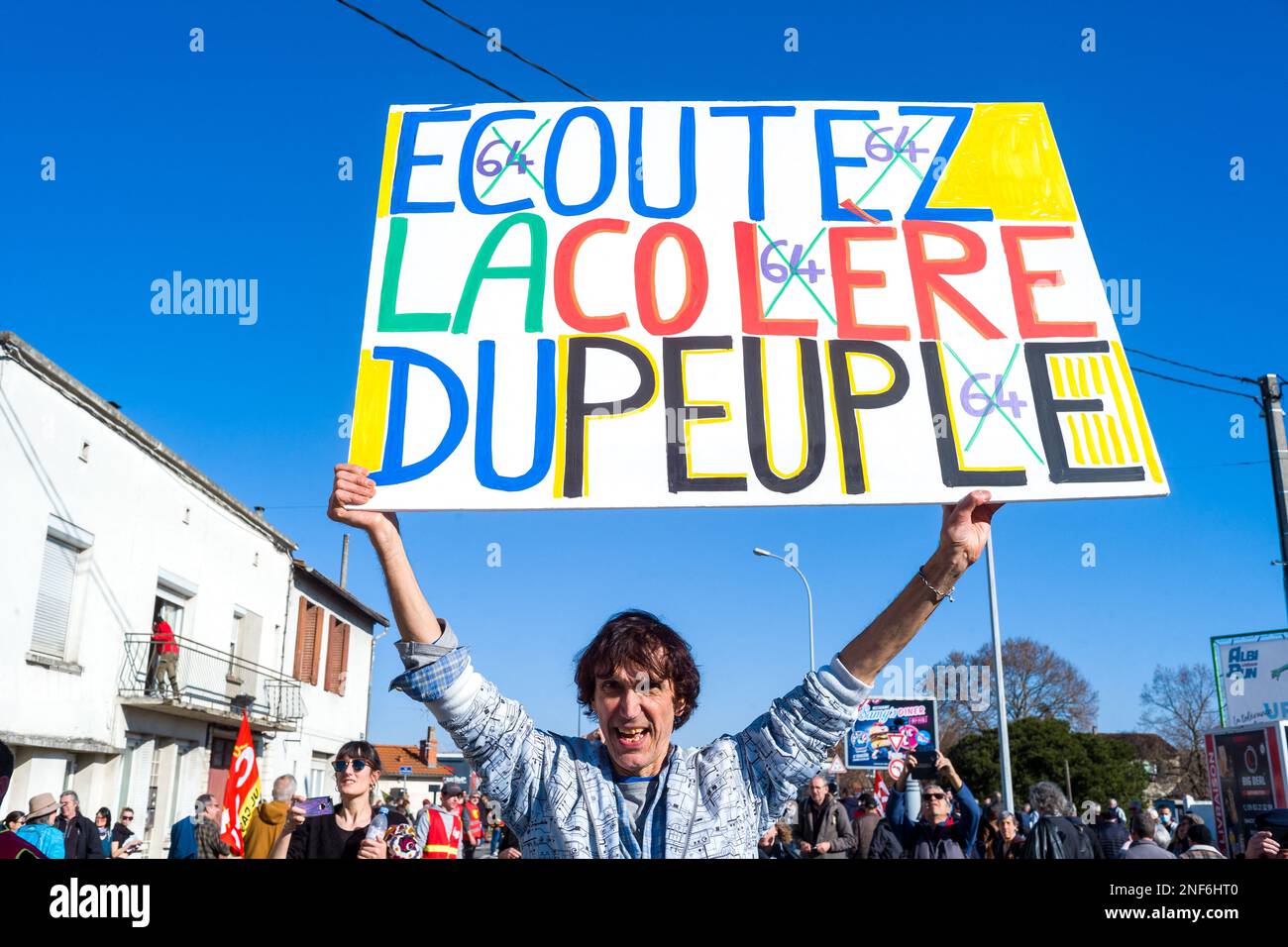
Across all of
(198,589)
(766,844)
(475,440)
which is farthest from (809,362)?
(198,589)

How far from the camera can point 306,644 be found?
2836 cm

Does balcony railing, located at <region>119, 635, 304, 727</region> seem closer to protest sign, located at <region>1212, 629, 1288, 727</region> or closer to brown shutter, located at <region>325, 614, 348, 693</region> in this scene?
brown shutter, located at <region>325, 614, 348, 693</region>

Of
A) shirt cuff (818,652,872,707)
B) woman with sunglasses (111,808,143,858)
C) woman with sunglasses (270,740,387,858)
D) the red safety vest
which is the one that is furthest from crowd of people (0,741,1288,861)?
the red safety vest

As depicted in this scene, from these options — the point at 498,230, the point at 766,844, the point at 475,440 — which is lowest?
the point at 766,844

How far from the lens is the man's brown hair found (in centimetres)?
214

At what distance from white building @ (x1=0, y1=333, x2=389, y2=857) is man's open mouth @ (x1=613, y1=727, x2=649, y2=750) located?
1391 centimetres

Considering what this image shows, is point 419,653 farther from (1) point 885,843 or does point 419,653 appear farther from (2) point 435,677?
(1) point 885,843

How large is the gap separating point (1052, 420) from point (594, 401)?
4.00 ft

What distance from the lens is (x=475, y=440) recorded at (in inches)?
99.3

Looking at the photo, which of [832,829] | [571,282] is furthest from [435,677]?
[832,829]

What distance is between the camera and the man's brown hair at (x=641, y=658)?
7.02 ft

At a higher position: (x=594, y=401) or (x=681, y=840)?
(x=594, y=401)

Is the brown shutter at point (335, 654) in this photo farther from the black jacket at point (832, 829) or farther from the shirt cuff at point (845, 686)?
the shirt cuff at point (845, 686)
